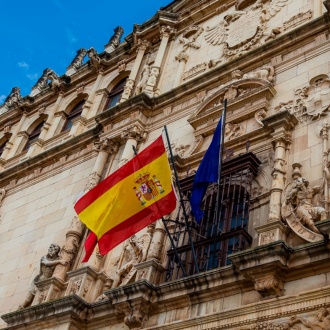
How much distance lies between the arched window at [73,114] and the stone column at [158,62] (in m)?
3.91

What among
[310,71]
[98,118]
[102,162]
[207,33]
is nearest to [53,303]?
[102,162]

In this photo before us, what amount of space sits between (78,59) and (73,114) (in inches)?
188

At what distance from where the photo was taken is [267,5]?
15625 mm

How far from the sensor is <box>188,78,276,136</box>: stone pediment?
12.4 meters

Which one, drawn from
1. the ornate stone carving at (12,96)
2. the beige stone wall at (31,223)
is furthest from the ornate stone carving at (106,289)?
the ornate stone carving at (12,96)

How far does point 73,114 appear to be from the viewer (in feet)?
65.0

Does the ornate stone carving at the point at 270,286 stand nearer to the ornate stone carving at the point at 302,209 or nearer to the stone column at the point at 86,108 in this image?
the ornate stone carving at the point at 302,209

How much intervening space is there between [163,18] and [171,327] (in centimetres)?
1149

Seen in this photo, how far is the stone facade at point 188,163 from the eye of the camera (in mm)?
8758

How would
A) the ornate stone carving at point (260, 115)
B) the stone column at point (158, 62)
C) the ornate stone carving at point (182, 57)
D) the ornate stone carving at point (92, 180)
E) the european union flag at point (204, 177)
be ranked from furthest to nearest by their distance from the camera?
the ornate stone carving at point (182, 57) → the stone column at point (158, 62) → the ornate stone carving at point (92, 180) → the ornate stone carving at point (260, 115) → the european union flag at point (204, 177)

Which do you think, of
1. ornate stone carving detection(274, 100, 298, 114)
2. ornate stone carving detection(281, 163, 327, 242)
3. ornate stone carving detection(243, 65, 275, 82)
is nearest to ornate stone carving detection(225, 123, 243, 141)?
ornate stone carving detection(274, 100, 298, 114)

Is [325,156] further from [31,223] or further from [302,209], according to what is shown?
[31,223]

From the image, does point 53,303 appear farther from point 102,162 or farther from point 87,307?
point 102,162

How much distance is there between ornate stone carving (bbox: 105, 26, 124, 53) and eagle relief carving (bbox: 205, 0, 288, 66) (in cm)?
613
